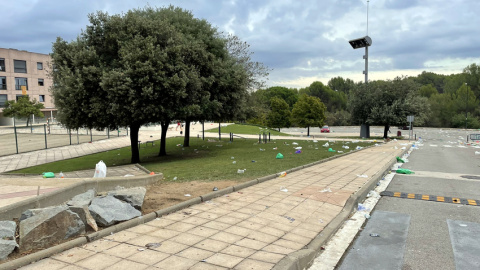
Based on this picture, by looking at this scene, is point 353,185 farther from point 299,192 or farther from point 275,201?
point 275,201

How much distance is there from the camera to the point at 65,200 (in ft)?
18.9

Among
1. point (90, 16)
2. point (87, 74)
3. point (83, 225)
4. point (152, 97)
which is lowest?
point (83, 225)

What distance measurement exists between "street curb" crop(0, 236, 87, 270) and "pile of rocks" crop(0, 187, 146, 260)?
202 mm

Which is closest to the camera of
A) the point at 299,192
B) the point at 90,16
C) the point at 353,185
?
the point at 299,192

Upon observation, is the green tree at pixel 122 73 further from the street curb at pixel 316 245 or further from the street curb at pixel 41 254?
the street curb at pixel 41 254

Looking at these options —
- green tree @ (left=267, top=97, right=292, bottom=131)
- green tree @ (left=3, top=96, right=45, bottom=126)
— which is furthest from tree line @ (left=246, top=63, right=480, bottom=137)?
green tree @ (left=3, top=96, right=45, bottom=126)

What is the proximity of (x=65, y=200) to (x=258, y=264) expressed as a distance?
3.74 m

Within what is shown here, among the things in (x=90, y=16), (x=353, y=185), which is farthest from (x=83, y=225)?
(x=90, y=16)

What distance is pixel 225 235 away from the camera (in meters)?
4.81

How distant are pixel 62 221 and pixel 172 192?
10.2 ft

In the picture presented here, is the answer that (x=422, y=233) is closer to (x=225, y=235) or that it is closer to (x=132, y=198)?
(x=225, y=235)

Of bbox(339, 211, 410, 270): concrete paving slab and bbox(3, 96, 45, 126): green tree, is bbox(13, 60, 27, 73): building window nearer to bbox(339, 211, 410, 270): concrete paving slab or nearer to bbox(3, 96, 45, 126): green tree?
bbox(3, 96, 45, 126): green tree

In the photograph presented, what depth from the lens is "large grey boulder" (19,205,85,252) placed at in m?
4.00

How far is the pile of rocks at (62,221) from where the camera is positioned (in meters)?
3.97
